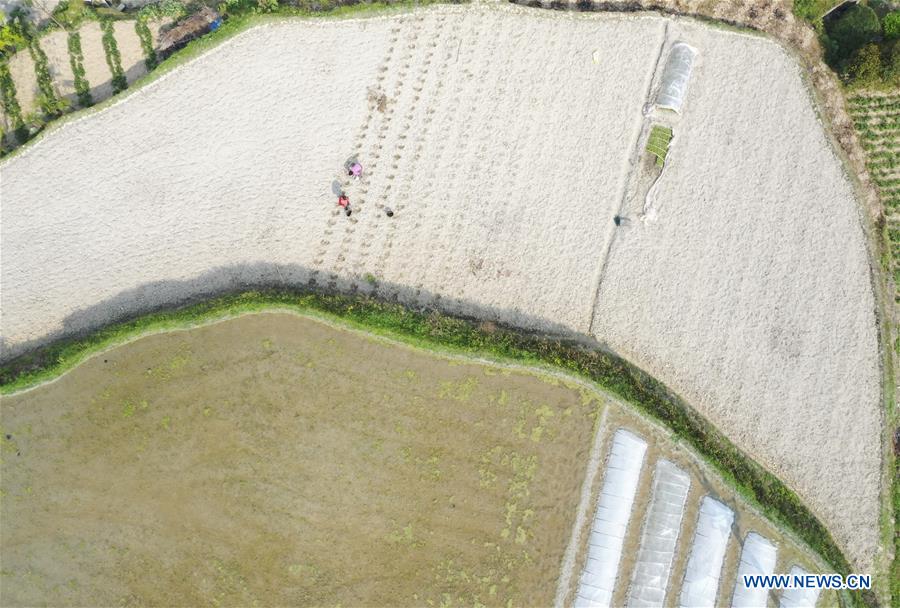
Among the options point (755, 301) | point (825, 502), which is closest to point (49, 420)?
point (755, 301)

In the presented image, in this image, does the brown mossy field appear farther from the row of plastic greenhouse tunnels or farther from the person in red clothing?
the person in red clothing

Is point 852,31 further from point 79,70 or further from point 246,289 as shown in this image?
point 79,70

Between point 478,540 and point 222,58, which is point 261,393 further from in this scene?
point 222,58

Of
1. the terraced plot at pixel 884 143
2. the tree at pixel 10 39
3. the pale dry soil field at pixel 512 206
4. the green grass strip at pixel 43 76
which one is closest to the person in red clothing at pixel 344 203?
the pale dry soil field at pixel 512 206

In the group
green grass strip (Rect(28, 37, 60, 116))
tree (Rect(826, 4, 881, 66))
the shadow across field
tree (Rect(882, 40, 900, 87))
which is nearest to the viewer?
the shadow across field

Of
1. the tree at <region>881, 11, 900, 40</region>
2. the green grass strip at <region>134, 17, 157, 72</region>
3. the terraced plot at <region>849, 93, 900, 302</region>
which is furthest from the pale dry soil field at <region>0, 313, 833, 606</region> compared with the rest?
the tree at <region>881, 11, 900, 40</region>

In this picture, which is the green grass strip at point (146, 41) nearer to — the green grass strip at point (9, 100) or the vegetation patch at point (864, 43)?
the green grass strip at point (9, 100)
